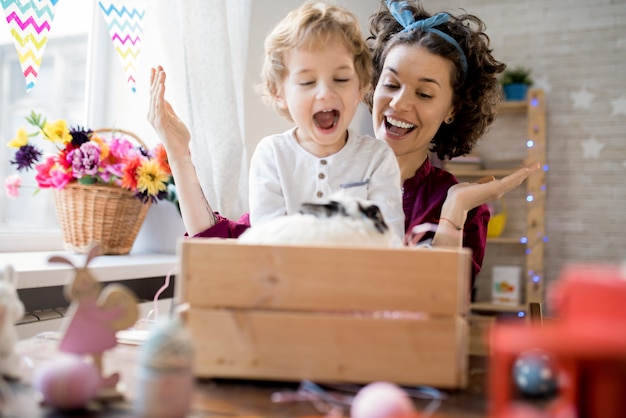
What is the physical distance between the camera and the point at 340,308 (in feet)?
2.46

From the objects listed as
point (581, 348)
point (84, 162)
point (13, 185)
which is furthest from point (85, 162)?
point (581, 348)

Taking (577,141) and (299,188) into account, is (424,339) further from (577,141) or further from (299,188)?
(577,141)

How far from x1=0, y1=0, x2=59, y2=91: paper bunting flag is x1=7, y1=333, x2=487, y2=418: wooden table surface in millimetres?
1519

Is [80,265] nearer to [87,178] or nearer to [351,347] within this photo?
[87,178]

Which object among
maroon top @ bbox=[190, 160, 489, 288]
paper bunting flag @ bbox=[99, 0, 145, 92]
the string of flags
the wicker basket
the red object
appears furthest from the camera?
paper bunting flag @ bbox=[99, 0, 145, 92]

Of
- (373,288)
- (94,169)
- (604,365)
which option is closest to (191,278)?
(373,288)

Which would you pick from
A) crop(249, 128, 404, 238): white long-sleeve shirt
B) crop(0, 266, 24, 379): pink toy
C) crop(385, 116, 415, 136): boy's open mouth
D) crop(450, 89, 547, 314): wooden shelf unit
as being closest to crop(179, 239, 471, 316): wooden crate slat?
crop(0, 266, 24, 379): pink toy

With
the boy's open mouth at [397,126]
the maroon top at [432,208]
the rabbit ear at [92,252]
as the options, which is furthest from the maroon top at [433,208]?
the rabbit ear at [92,252]

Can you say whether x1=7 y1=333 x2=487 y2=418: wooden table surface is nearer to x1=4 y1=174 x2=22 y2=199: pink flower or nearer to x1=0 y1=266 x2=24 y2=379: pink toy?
x1=0 y1=266 x2=24 y2=379: pink toy

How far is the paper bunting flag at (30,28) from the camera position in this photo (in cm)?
201

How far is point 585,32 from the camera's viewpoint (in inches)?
196

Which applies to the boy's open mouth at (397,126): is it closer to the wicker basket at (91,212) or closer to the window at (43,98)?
the wicker basket at (91,212)

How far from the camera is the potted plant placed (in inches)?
193

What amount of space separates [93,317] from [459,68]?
1.51 metres
